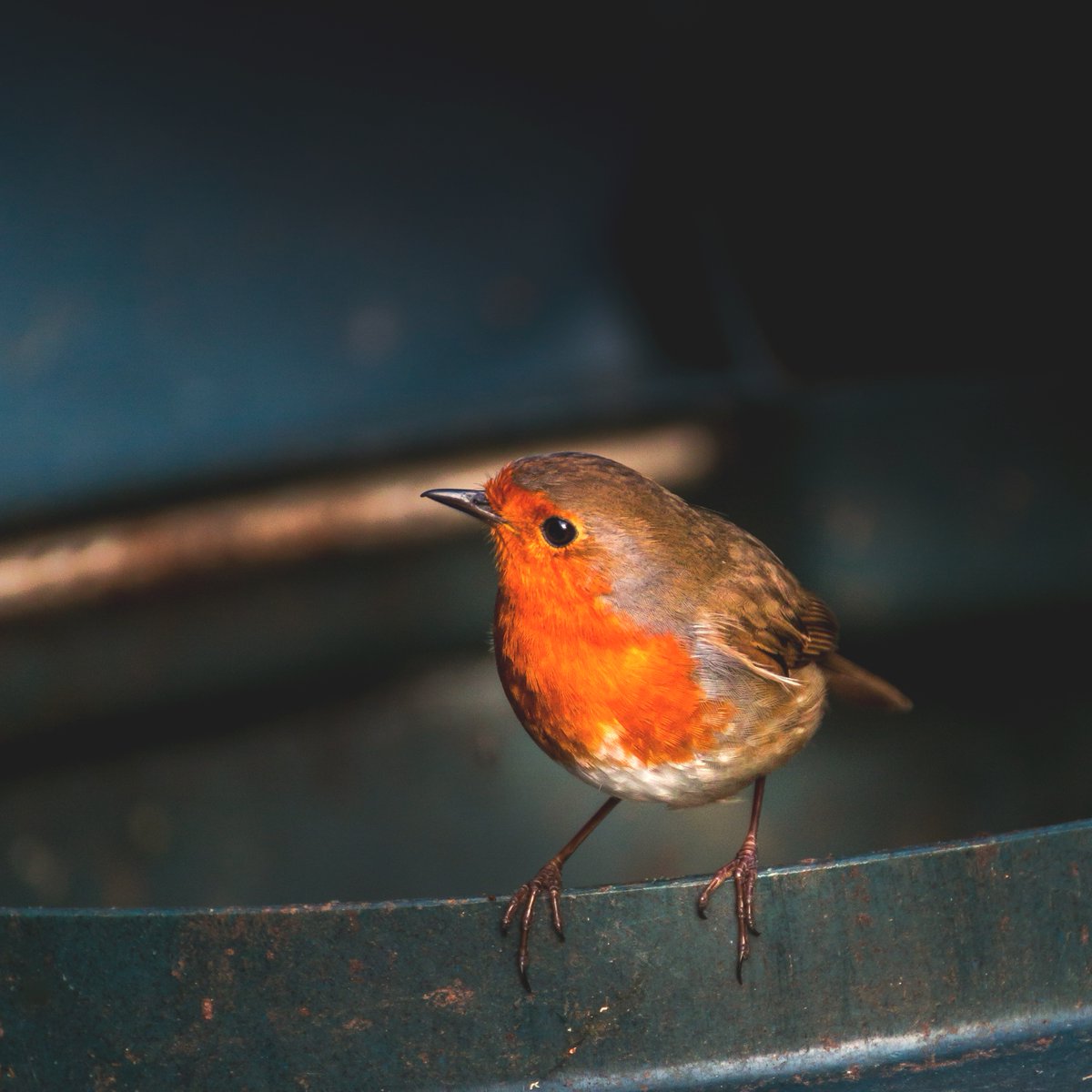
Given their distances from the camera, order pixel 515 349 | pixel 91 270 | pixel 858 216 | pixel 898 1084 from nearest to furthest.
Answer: pixel 898 1084, pixel 91 270, pixel 515 349, pixel 858 216

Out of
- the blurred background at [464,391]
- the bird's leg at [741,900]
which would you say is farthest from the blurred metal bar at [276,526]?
the bird's leg at [741,900]

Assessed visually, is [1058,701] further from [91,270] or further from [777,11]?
[91,270]

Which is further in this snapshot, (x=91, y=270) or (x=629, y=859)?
(x=629, y=859)

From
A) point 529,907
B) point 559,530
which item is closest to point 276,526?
point 559,530

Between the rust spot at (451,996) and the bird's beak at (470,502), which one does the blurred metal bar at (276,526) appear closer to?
the bird's beak at (470,502)

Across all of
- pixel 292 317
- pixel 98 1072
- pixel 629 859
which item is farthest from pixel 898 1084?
pixel 629 859

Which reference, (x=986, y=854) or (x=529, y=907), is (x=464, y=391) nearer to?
(x=529, y=907)

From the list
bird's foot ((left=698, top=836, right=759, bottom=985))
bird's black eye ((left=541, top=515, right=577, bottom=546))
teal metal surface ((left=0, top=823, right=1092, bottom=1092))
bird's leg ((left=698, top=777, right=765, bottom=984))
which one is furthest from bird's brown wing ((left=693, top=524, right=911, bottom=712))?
teal metal surface ((left=0, top=823, right=1092, bottom=1092))

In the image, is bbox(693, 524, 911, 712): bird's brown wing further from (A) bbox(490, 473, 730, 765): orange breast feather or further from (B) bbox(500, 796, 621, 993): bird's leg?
(B) bbox(500, 796, 621, 993): bird's leg
